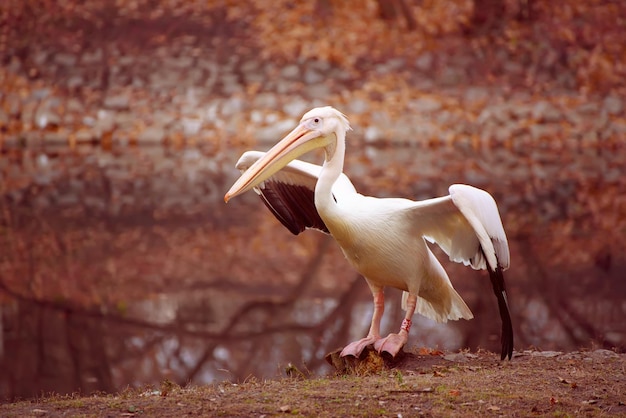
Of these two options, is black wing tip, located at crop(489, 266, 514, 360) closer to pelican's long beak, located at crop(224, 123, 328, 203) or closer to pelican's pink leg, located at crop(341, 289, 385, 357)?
pelican's pink leg, located at crop(341, 289, 385, 357)

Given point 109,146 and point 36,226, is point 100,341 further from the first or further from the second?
point 109,146

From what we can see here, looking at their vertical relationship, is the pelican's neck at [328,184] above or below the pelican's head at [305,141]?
below

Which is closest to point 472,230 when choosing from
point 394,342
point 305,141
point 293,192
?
point 394,342

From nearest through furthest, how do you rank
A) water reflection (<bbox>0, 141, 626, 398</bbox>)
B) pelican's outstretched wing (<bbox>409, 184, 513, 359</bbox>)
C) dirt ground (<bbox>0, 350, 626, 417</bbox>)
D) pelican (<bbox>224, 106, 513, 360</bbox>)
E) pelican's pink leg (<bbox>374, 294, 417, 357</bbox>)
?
dirt ground (<bbox>0, 350, 626, 417</bbox>), pelican's outstretched wing (<bbox>409, 184, 513, 359</bbox>), pelican (<bbox>224, 106, 513, 360</bbox>), pelican's pink leg (<bbox>374, 294, 417, 357</bbox>), water reflection (<bbox>0, 141, 626, 398</bbox>)

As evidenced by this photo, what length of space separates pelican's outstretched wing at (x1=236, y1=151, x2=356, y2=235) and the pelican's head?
0.44 m

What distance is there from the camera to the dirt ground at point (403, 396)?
3.95m

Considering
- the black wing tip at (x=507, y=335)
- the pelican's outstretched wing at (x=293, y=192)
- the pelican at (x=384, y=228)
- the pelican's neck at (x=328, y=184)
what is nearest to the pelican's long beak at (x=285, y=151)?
the pelican at (x=384, y=228)

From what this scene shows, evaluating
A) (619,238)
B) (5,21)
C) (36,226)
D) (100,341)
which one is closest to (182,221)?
(36,226)

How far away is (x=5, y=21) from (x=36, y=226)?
9.52 metres

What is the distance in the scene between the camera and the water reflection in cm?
642

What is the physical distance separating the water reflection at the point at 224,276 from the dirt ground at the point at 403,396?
1.22 metres

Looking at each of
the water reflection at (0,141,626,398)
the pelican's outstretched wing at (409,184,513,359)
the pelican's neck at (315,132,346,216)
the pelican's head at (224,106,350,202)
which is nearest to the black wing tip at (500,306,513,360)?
the pelican's outstretched wing at (409,184,513,359)

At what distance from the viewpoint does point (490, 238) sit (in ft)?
15.6

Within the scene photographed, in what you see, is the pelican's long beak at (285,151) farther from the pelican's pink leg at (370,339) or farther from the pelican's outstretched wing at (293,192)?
the pelican's pink leg at (370,339)
